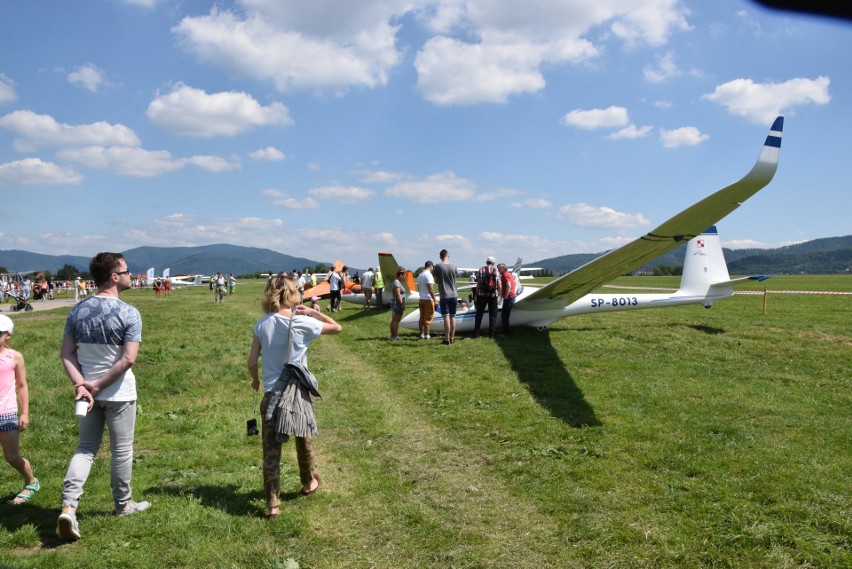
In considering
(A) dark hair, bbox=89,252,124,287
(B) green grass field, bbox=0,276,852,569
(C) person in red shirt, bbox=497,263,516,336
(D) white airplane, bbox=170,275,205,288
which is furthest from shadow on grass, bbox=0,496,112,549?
(D) white airplane, bbox=170,275,205,288

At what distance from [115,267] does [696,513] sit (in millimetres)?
5040

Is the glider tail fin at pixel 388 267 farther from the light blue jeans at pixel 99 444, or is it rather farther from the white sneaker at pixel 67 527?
the white sneaker at pixel 67 527

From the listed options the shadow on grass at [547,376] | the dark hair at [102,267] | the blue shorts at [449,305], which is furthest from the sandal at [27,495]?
the blue shorts at [449,305]

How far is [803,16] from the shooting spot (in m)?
2.63

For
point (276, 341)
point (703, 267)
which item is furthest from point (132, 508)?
point (703, 267)

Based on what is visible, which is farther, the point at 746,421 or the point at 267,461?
the point at 746,421

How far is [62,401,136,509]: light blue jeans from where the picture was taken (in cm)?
364

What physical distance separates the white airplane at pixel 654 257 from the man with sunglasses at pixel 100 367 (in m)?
6.48

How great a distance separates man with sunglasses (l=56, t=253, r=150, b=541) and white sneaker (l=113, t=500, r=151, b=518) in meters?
Result: 0.29

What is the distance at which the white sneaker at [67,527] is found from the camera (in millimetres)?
3521

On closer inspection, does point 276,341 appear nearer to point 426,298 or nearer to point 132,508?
point 132,508

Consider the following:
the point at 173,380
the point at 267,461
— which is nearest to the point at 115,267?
the point at 267,461

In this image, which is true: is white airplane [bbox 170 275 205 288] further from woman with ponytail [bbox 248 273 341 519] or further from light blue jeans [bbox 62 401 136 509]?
woman with ponytail [bbox 248 273 341 519]

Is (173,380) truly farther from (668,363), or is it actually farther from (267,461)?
(668,363)
